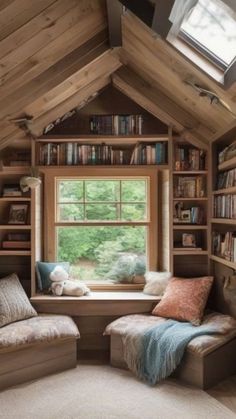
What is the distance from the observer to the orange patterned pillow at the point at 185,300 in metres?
3.21

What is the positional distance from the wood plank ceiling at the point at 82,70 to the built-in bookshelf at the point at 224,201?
200 millimetres

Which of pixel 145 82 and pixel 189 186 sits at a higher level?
pixel 145 82

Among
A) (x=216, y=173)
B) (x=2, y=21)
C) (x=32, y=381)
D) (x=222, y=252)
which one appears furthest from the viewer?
(x=216, y=173)

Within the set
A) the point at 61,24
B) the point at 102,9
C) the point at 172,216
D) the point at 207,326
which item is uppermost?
the point at 102,9

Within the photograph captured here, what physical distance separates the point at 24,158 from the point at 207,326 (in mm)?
2523

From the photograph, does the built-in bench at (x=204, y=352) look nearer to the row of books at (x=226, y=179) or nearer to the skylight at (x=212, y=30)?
the row of books at (x=226, y=179)

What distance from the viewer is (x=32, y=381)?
2.89 metres

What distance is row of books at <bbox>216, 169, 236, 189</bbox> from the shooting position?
3.21 meters

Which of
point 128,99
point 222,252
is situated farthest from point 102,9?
point 222,252

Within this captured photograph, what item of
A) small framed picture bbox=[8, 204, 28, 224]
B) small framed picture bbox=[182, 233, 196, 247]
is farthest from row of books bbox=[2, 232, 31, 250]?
small framed picture bbox=[182, 233, 196, 247]

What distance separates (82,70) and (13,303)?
7.18 ft

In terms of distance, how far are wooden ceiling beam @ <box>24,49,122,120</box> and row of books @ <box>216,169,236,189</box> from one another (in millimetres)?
1486

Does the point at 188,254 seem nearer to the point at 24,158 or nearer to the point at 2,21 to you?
the point at 24,158

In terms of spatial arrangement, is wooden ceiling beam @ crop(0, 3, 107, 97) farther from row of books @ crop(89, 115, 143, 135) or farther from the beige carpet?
the beige carpet
